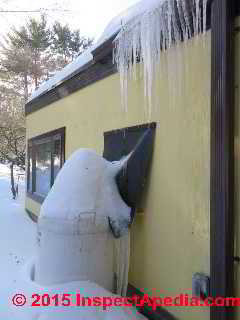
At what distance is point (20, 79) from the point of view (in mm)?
23938

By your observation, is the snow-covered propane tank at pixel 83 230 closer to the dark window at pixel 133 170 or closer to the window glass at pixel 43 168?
the dark window at pixel 133 170

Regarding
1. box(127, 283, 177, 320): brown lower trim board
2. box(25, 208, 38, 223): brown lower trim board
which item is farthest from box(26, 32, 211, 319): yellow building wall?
box(25, 208, 38, 223): brown lower trim board

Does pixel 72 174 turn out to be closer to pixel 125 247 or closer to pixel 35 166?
pixel 125 247

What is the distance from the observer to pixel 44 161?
918cm

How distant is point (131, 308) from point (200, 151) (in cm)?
185

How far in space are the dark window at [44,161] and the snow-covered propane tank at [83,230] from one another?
3453mm

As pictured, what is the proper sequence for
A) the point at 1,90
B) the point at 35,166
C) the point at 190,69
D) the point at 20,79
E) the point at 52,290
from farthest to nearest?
the point at 20,79
the point at 1,90
the point at 35,166
the point at 52,290
the point at 190,69

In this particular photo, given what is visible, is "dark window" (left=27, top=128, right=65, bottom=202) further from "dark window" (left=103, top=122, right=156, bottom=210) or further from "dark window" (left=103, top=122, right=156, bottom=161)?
"dark window" (left=103, top=122, right=156, bottom=210)

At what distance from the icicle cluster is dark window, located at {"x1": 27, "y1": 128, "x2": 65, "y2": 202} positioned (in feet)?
11.4

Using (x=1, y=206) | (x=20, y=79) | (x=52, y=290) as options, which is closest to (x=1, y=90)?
(x=20, y=79)

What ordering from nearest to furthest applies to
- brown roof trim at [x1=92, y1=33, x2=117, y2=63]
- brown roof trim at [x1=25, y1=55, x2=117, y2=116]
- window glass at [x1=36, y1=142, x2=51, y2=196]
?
brown roof trim at [x1=92, y1=33, x2=117, y2=63]
brown roof trim at [x1=25, y1=55, x2=117, y2=116]
window glass at [x1=36, y1=142, x2=51, y2=196]

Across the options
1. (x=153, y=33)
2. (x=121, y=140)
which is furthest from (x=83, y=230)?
(x=153, y=33)

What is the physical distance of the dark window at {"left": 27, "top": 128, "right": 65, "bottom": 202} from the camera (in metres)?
7.90

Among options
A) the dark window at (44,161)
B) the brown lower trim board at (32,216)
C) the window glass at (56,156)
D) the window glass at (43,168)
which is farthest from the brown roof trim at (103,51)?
the brown lower trim board at (32,216)
